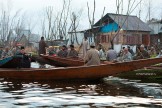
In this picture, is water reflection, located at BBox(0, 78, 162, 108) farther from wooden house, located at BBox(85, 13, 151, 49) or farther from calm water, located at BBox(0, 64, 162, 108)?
wooden house, located at BBox(85, 13, 151, 49)

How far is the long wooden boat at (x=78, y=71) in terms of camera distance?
393 inches

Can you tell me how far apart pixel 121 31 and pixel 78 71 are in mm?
24019

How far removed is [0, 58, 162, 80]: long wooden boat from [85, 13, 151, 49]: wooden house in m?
22.3

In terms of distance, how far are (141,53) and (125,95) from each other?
5761 millimetres

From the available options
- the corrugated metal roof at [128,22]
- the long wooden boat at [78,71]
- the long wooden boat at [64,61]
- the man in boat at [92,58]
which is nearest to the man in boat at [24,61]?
Answer: the long wooden boat at [78,71]

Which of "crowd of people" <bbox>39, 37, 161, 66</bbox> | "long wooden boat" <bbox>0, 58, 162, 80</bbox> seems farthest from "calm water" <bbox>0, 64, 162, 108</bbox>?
"crowd of people" <bbox>39, 37, 161, 66</bbox>

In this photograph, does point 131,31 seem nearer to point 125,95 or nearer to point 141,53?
point 141,53

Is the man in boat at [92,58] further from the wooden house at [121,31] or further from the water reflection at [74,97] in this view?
the wooden house at [121,31]

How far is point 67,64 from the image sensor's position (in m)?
15.3

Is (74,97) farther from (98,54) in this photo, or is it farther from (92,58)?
(98,54)

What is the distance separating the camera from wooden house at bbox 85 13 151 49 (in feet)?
111

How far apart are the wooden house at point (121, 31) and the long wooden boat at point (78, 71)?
73.3 ft

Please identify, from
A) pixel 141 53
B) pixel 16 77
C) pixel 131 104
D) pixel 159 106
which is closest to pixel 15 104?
pixel 131 104

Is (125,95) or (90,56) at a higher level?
(90,56)
